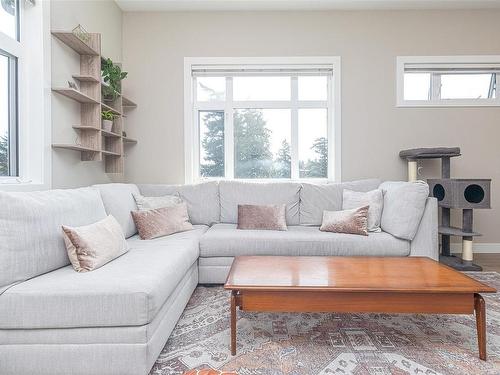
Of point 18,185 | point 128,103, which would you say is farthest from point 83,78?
point 18,185

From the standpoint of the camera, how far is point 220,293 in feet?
Result: 8.68

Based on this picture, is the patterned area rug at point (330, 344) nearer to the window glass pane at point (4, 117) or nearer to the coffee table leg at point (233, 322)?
the coffee table leg at point (233, 322)

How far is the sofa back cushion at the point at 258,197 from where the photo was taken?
11.0 feet

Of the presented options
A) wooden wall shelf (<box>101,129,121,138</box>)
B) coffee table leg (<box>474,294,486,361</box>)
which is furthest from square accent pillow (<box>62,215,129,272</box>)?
coffee table leg (<box>474,294,486,361</box>)

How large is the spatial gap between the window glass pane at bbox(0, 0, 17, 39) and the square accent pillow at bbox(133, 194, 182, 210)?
1.54 metres

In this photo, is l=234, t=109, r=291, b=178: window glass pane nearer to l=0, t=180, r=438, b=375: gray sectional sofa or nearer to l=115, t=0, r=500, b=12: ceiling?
l=115, t=0, r=500, b=12: ceiling

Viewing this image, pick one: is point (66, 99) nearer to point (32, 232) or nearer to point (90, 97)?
point (90, 97)

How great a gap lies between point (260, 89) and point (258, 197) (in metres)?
1.45

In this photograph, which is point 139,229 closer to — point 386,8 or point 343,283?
point 343,283

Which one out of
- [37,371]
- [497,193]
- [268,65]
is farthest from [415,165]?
[37,371]

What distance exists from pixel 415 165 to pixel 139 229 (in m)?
2.96

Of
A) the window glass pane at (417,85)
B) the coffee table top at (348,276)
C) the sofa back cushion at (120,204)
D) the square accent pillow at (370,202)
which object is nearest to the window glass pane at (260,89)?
the window glass pane at (417,85)

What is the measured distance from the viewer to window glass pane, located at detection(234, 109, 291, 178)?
4.03 m

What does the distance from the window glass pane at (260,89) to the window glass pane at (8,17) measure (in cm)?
222
